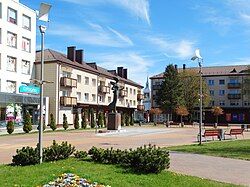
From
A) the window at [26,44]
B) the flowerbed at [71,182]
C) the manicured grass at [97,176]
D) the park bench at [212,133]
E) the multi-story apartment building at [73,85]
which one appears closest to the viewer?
the flowerbed at [71,182]

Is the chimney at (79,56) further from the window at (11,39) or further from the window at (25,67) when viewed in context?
the window at (11,39)

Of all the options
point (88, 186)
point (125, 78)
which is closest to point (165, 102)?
point (125, 78)

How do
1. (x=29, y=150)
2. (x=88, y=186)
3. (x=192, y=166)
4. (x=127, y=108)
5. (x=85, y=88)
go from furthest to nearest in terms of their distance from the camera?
(x=127, y=108), (x=85, y=88), (x=192, y=166), (x=29, y=150), (x=88, y=186)

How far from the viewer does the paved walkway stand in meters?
10.3

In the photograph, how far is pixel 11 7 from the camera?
42781mm

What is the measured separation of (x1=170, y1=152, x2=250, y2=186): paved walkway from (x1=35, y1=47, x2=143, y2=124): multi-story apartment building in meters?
29.2

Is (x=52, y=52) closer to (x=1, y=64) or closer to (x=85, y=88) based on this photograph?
(x=85, y=88)

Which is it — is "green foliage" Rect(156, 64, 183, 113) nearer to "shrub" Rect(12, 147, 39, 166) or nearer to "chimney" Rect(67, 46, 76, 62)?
"chimney" Rect(67, 46, 76, 62)

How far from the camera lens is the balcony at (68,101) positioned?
48.3m

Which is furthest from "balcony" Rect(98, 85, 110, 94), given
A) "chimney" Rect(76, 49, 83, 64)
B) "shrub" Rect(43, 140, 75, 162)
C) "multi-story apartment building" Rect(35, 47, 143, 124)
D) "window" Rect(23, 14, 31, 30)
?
"shrub" Rect(43, 140, 75, 162)

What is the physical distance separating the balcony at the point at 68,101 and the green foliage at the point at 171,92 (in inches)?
1060

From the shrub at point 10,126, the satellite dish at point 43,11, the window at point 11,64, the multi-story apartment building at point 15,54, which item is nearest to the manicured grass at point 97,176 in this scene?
the satellite dish at point 43,11

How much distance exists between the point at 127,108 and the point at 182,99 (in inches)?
435

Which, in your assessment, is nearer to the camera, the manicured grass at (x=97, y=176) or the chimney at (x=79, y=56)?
the manicured grass at (x=97, y=176)
